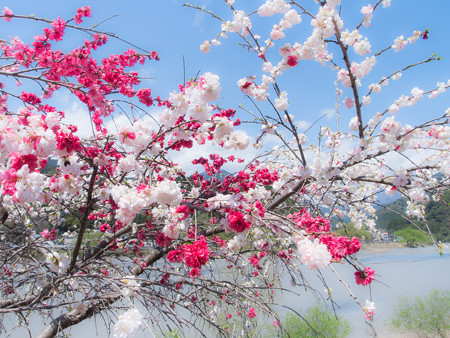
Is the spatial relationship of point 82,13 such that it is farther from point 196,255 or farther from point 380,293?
point 380,293

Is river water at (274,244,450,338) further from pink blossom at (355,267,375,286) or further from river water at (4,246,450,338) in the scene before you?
pink blossom at (355,267,375,286)

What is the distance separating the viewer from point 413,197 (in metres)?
2.89

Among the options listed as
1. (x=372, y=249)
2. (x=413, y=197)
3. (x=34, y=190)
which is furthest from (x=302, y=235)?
(x=372, y=249)

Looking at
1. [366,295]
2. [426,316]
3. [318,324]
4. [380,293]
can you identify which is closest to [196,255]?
[318,324]

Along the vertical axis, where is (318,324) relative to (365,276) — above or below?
below

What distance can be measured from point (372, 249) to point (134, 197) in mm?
58284

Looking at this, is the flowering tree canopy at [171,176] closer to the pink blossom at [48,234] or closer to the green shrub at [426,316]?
the pink blossom at [48,234]

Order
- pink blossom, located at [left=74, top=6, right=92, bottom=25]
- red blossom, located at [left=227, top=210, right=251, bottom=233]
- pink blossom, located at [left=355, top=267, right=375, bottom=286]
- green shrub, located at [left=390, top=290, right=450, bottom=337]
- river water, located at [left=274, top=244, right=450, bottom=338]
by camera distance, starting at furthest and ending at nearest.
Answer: river water, located at [left=274, top=244, right=450, bottom=338]
green shrub, located at [left=390, top=290, right=450, bottom=337]
pink blossom, located at [left=74, top=6, right=92, bottom=25]
pink blossom, located at [left=355, top=267, right=375, bottom=286]
red blossom, located at [left=227, top=210, right=251, bottom=233]

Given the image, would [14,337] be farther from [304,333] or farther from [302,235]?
[302,235]

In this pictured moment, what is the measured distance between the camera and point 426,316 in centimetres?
941

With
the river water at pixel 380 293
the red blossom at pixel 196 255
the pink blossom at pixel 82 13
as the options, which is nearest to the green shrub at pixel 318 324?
the river water at pixel 380 293

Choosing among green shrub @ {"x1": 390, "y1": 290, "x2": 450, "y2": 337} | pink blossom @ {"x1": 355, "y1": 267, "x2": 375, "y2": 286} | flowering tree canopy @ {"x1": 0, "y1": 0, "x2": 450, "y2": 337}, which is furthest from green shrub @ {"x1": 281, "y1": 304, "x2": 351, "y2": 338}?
pink blossom @ {"x1": 355, "y1": 267, "x2": 375, "y2": 286}

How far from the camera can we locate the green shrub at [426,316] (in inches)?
363

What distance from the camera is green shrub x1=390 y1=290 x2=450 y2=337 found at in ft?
30.2
